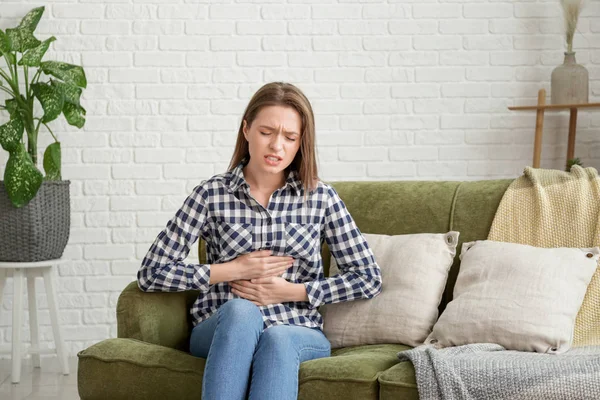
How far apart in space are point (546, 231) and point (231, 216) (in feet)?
3.11

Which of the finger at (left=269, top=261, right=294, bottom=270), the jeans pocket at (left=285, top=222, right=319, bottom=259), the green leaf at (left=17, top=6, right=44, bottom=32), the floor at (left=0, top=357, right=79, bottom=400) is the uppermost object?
the green leaf at (left=17, top=6, right=44, bottom=32)

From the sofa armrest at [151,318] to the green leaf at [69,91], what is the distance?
1.50 metres

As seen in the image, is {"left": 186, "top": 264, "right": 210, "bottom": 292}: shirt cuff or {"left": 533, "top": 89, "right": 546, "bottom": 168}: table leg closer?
{"left": 186, "top": 264, "right": 210, "bottom": 292}: shirt cuff

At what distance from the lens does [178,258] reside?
236cm

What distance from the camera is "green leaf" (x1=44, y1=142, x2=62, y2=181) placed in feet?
12.1

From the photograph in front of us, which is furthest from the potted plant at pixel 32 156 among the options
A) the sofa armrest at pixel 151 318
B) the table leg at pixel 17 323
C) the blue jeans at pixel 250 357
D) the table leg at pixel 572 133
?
the table leg at pixel 572 133

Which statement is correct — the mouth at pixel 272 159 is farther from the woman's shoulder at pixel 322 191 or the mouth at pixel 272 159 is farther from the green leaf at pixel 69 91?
the green leaf at pixel 69 91

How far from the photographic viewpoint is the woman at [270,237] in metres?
2.31

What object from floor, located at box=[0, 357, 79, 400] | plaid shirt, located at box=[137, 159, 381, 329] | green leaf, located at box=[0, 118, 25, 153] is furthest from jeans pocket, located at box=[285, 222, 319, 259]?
green leaf, located at box=[0, 118, 25, 153]

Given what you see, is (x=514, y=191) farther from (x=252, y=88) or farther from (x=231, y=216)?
(x=252, y=88)

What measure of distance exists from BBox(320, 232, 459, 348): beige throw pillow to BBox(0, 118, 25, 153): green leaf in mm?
1726

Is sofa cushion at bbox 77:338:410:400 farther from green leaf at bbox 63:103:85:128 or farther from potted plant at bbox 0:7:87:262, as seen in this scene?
green leaf at bbox 63:103:85:128

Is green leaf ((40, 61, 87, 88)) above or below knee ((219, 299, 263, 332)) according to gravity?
above

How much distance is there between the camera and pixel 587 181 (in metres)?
2.62
